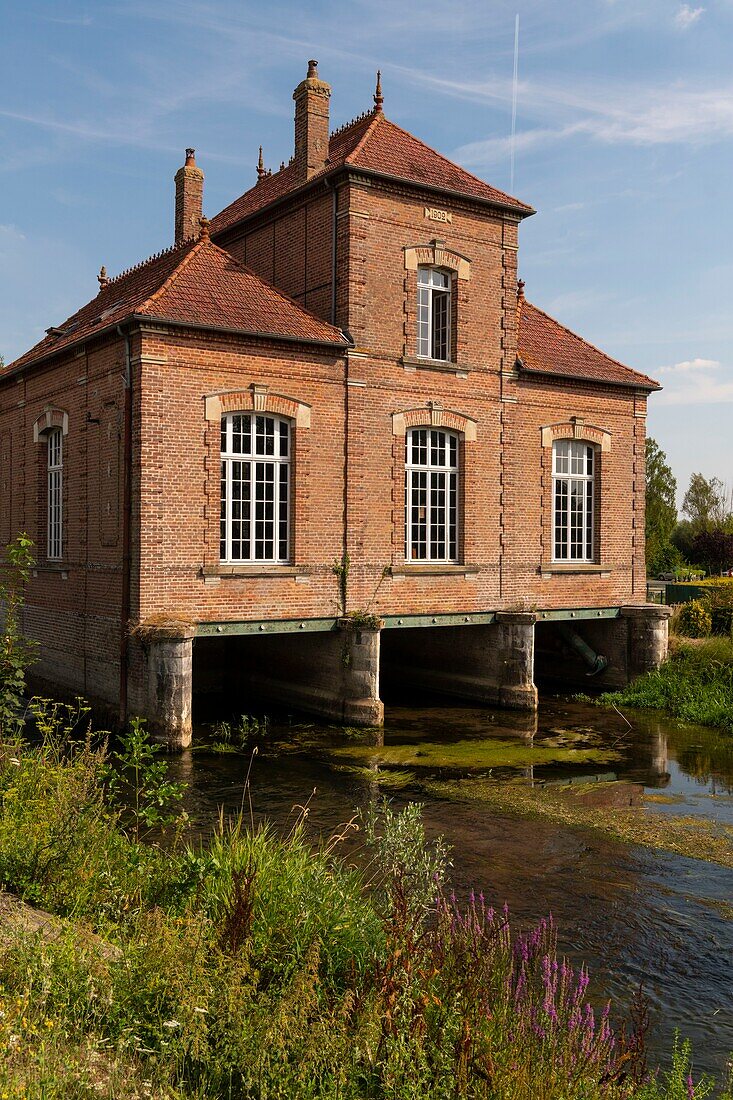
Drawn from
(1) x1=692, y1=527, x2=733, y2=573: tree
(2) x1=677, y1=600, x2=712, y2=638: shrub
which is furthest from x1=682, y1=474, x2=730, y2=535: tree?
(2) x1=677, y1=600, x2=712, y2=638: shrub

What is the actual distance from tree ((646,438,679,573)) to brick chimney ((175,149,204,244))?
30.8 meters

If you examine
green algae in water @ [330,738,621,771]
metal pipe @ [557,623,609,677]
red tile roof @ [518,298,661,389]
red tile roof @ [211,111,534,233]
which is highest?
red tile roof @ [211,111,534,233]

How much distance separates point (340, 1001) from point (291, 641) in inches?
518

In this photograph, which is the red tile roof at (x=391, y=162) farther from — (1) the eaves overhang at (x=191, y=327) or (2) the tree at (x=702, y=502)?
(2) the tree at (x=702, y=502)

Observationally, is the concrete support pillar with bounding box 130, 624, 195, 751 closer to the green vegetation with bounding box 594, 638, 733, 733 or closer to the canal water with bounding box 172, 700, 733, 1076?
the canal water with bounding box 172, 700, 733, 1076

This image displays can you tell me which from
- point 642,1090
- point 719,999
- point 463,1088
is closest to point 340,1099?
point 463,1088

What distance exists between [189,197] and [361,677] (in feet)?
42.9

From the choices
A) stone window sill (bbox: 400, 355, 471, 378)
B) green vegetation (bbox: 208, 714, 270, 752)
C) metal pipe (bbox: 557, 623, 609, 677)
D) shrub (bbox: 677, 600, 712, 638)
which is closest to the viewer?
green vegetation (bbox: 208, 714, 270, 752)

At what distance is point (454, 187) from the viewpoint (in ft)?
58.5

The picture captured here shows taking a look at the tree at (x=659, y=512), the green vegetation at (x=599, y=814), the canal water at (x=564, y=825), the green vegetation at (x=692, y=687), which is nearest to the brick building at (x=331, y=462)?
Result: the green vegetation at (x=692, y=687)

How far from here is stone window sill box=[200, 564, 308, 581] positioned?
14.9 metres

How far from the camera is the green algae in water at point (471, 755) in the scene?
1348 centimetres

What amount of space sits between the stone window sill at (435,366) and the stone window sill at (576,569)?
4377 mm

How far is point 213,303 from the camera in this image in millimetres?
15312
